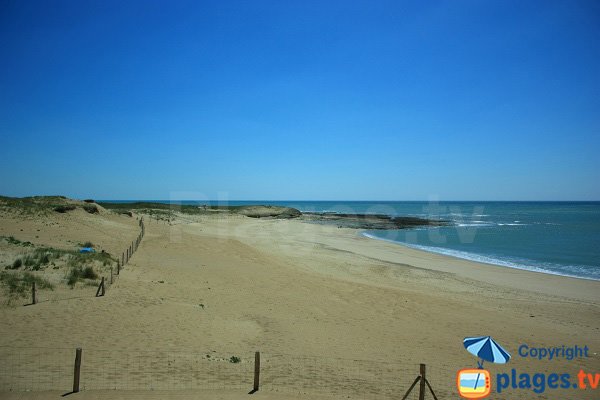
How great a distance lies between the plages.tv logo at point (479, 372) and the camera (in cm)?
896

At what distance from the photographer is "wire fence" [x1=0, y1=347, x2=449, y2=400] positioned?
9.34 metres

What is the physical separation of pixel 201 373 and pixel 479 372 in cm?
775

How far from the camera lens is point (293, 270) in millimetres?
25969

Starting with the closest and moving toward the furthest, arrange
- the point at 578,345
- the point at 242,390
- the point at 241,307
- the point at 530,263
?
1. the point at 242,390
2. the point at 578,345
3. the point at 241,307
4. the point at 530,263

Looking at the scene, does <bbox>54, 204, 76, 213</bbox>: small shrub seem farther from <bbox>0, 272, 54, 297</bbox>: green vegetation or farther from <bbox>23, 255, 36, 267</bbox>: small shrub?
<bbox>0, 272, 54, 297</bbox>: green vegetation

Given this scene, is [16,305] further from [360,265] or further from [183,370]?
[360,265]

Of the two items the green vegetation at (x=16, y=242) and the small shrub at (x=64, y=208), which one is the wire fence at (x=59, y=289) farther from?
the small shrub at (x=64, y=208)

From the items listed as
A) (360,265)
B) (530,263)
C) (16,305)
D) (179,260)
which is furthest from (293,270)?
(530,263)

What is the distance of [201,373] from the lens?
33.4ft

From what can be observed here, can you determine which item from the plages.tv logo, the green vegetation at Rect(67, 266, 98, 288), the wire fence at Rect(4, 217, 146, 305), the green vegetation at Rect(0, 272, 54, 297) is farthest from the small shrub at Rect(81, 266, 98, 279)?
the plages.tv logo

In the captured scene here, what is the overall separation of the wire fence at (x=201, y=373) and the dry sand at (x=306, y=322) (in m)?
0.06

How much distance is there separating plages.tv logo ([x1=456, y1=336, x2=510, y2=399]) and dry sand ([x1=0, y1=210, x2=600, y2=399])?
433 millimetres

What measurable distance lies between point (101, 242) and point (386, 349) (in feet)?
86.7

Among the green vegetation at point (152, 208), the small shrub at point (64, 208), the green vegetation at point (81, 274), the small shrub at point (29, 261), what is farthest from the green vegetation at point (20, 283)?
the green vegetation at point (152, 208)
